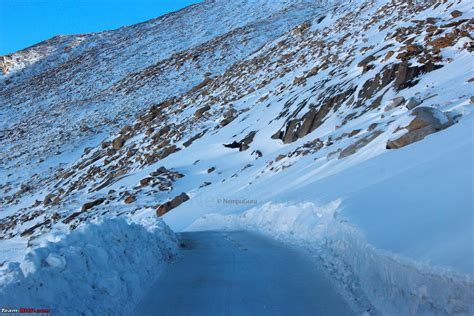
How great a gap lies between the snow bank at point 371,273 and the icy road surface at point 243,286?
304 mm

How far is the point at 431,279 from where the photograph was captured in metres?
4.35

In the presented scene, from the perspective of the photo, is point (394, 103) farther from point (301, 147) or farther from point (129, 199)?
point (129, 199)

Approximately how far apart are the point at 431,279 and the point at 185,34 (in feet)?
203

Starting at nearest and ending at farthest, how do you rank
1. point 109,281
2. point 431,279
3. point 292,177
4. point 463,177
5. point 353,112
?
point 431,279
point 109,281
point 463,177
point 292,177
point 353,112

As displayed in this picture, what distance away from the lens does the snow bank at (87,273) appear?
4723 millimetres

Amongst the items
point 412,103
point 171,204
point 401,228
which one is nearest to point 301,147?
point 412,103

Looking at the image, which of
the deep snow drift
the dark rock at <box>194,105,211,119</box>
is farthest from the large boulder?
the dark rock at <box>194,105,211,119</box>

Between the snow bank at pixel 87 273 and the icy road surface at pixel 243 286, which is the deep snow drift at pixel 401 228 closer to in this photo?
the icy road surface at pixel 243 286

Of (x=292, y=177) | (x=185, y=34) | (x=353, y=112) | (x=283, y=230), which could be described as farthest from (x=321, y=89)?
(x=185, y=34)

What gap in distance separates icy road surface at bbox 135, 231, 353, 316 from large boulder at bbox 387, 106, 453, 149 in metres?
4.25

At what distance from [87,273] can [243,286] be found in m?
2.20

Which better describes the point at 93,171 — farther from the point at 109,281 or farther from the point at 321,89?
the point at 109,281

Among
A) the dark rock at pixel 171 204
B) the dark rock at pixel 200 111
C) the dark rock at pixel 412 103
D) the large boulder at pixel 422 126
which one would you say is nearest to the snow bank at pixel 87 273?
the large boulder at pixel 422 126

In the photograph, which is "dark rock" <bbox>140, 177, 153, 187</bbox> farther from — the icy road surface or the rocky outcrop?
the icy road surface
